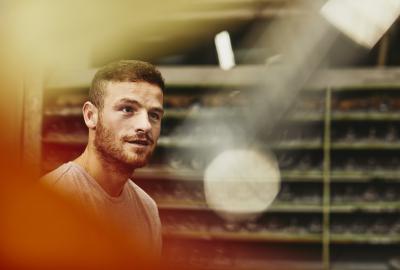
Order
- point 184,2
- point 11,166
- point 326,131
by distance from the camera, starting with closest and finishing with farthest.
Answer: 1. point 11,166
2. point 326,131
3. point 184,2

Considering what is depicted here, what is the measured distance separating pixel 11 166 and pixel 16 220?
5 cm

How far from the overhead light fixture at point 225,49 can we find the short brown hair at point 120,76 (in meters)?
2.49

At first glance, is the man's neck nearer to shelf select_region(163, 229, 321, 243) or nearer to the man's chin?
the man's chin

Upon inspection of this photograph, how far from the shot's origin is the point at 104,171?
76 centimetres

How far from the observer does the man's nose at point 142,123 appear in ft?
2.23

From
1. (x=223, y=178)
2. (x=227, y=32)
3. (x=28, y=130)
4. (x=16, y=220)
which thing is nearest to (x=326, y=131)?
(x=223, y=178)

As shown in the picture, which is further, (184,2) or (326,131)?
(184,2)

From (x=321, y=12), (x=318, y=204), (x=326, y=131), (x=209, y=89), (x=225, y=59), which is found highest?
(x=321, y=12)

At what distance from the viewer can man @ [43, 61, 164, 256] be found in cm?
69

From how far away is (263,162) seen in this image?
3045 mm

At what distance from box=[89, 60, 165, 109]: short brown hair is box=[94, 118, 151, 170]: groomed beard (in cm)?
4

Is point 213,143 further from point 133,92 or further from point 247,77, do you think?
point 133,92

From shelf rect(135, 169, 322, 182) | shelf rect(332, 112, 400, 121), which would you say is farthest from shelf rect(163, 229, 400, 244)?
shelf rect(332, 112, 400, 121)

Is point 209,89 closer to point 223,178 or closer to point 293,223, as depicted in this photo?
point 223,178
